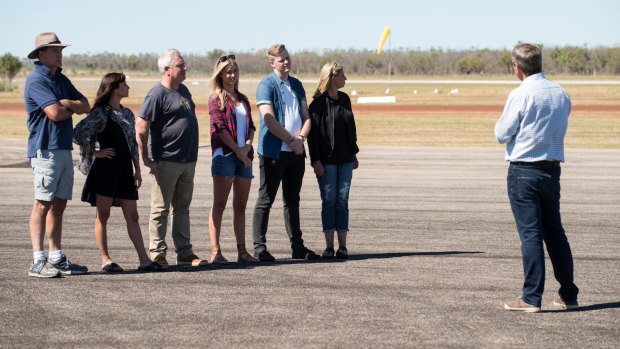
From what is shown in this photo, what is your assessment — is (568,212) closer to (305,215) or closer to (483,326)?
(305,215)

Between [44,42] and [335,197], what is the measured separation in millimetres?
3159

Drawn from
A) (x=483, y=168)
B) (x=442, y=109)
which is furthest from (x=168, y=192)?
(x=442, y=109)

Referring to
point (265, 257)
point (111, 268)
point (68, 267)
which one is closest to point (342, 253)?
point (265, 257)

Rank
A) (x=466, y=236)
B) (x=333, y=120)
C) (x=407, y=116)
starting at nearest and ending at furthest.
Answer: (x=333, y=120), (x=466, y=236), (x=407, y=116)

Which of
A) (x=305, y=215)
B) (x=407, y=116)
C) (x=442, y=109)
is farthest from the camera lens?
(x=442, y=109)

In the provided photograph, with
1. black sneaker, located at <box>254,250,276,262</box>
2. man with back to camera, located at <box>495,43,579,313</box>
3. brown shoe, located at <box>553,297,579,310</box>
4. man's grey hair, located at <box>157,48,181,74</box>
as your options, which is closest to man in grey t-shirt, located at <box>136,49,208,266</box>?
man's grey hair, located at <box>157,48,181,74</box>

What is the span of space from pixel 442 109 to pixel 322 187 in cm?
3697

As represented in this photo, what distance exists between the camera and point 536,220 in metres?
7.91

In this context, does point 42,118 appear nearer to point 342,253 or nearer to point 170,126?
point 170,126

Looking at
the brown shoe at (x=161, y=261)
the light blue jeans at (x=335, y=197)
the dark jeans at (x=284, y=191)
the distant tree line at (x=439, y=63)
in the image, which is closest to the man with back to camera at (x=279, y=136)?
the dark jeans at (x=284, y=191)

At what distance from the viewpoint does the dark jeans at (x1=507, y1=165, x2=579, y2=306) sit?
25.9 feet

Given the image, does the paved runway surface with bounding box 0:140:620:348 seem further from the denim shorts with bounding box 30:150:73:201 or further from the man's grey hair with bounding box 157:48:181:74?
the man's grey hair with bounding box 157:48:181:74

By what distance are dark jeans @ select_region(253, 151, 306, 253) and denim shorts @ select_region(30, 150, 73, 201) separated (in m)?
1.97

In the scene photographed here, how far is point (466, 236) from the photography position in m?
12.0
